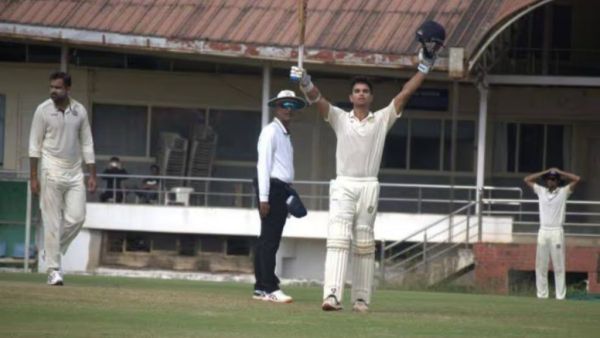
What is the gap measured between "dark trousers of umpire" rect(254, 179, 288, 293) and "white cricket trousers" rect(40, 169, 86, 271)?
2.28 m

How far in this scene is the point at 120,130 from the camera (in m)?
37.5

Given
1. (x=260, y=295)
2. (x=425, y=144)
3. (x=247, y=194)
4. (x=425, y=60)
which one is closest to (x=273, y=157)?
(x=260, y=295)

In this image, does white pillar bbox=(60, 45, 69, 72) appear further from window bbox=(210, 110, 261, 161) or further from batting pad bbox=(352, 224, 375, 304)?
batting pad bbox=(352, 224, 375, 304)

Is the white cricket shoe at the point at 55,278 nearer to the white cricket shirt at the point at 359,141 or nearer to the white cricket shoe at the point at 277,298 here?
the white cricket shoe at the point at 277,298

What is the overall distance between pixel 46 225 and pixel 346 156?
4.09 metres

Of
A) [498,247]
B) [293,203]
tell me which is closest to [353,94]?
[293,203]

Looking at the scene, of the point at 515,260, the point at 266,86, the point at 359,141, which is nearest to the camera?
the point at 359,141

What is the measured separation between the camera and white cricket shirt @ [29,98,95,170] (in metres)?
17.1

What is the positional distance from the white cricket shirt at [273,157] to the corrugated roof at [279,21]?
1544 cm

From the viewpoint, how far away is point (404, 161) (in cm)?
3712

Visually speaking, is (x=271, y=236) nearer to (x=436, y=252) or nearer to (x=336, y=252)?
(x=336, y=252)

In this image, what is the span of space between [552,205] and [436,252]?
5.04 meters

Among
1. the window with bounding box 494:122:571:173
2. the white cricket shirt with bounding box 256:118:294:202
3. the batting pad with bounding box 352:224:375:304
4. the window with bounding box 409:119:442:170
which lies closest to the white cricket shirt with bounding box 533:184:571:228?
the window with bounding box 494:122:571:173

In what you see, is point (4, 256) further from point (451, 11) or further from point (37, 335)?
point (37, 335)
